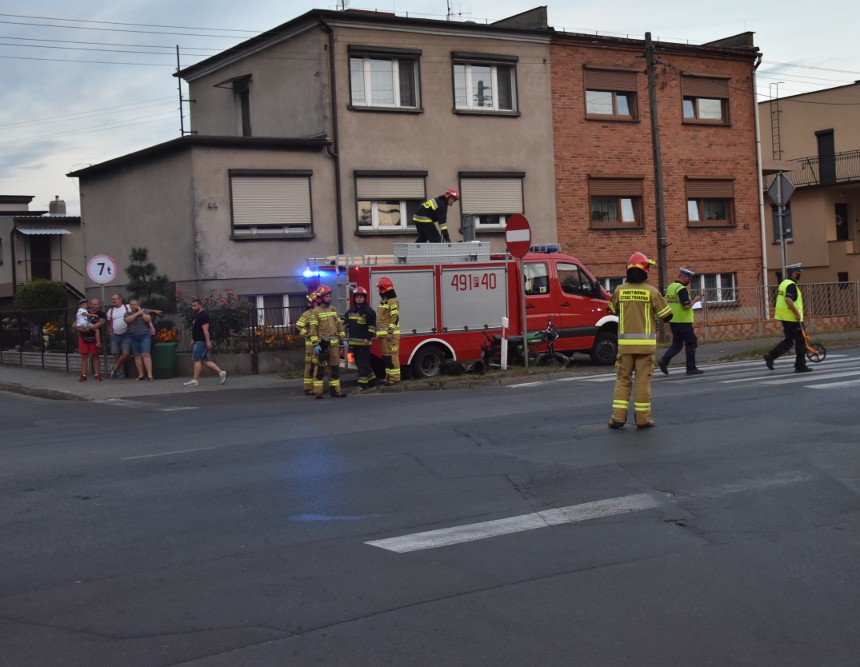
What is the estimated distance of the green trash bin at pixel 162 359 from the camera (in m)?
21.4

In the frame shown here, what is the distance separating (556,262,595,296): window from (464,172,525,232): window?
8131 mm

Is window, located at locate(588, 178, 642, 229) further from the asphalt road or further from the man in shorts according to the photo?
the asphalt road

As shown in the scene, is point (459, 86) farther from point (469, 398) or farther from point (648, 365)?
point (648, 365)

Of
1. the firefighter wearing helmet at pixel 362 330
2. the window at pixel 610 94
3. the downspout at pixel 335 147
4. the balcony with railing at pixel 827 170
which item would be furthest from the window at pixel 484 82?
the balcony with railing at pixel 827 170

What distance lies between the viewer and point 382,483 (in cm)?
851

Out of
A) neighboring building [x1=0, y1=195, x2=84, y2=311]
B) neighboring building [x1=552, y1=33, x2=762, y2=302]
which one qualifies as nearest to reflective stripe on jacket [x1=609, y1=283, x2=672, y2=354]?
neighboring building [x1=552, y1=33, x2=762, y2=302]

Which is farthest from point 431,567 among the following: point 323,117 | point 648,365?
point 323,117

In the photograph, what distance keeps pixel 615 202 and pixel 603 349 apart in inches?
456

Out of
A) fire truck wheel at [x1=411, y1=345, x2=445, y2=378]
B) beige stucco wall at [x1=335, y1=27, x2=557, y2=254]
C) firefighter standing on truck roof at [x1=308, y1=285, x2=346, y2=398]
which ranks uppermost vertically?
beige stucco wall at [x1=335, y1=27, x2=557, y2=254]

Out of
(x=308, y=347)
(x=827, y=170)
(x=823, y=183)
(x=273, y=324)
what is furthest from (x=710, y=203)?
(x=308, y=347)

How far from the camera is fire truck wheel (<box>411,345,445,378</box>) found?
1830 centimetres

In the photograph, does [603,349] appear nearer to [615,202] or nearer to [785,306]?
[785,306]

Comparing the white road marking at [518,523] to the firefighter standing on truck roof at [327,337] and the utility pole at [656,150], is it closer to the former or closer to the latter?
the firefighter standing on truck roof at [327,337]

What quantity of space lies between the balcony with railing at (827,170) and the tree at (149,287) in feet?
92.6
